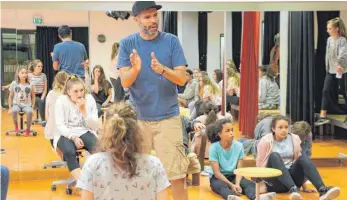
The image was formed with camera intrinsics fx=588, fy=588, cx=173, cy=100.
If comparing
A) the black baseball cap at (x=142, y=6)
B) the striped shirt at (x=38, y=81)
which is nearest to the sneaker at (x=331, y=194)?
the black baseball cap at (x=142, y=6)

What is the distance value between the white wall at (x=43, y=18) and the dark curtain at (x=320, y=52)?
2453 millimetres

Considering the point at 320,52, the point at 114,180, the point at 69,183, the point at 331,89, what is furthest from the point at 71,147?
the point at 331,89

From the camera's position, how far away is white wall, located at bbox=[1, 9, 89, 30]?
16.6ft

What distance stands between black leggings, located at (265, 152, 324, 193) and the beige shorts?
181cm

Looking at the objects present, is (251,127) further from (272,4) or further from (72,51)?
(72,51)

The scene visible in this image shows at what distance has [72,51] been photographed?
519 cm

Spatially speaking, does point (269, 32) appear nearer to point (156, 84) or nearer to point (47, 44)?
point (47, 44)

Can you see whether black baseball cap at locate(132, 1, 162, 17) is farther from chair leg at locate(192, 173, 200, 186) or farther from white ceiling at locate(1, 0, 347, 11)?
chair leg at locate(192, 173, 200, 186)

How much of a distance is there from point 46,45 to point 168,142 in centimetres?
249

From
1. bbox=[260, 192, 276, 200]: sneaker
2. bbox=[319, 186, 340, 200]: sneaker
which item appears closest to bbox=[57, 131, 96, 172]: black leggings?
bbox=[260, 192, 276, 200]: sneaker

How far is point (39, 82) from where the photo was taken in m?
5.22

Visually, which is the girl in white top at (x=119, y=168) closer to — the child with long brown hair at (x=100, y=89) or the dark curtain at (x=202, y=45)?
the child with long brown hair at (x=100, y=89)

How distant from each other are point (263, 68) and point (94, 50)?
5.53 ft

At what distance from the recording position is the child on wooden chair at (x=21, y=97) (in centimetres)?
518
